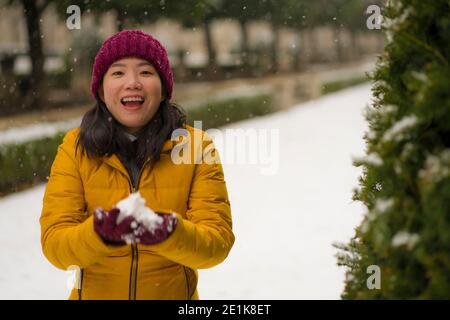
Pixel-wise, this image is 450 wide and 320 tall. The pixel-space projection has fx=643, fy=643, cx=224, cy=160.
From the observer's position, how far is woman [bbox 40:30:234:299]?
6.05 ft

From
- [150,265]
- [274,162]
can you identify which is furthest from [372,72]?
[274,162]

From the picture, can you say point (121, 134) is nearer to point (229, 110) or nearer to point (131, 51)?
point (131, 51)

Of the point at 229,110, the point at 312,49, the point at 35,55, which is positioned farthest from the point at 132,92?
the point at 312,49

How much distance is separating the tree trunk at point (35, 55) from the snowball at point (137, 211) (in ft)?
43.0

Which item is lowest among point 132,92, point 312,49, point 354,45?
point 132,92

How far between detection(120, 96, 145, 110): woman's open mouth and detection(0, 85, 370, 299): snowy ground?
10.2 ft

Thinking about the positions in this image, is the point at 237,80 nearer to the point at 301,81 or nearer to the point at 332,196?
the point at 301,81

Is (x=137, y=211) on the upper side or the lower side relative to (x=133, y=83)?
lower

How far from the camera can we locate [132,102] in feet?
6.35

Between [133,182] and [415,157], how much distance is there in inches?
35.6

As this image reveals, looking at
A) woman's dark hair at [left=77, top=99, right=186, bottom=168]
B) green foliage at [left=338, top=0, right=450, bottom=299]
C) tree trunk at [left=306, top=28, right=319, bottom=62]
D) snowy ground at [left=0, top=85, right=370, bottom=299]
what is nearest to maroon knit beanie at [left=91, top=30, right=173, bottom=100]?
woman's dark hair at [left=77, top=99, right=186, bottom=168]

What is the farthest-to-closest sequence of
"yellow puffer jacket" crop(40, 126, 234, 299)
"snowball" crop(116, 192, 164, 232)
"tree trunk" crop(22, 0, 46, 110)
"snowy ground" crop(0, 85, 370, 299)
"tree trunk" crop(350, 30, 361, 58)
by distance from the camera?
"tree trunk" crop(350, 30, 361, 58)
"tree trunk" crop(22, 0, 46, 110)
"snowy ground" crop(0, 85, 370, 299)
"yellow puffer jacket" crop(40, 126, 234, 299)
"snowball" crop(116, 192, 164, 232)

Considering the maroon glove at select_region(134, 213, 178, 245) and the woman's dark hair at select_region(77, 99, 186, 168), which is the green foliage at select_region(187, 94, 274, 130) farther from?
the maroon glove at select_region(134, 213, 178, 245)

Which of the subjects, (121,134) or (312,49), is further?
(312,49)
